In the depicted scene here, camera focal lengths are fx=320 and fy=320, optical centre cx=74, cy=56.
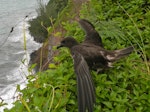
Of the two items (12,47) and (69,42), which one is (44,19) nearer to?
(12,47)

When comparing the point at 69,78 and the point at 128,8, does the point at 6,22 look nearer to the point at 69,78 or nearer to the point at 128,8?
the point at 128,8

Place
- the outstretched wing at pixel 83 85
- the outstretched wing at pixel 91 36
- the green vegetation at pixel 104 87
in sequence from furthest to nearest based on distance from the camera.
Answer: the outstretched wing at pixel 91 36 < the green vegetation at pixel 104 87 < the outstretched wing at pixel 83 85

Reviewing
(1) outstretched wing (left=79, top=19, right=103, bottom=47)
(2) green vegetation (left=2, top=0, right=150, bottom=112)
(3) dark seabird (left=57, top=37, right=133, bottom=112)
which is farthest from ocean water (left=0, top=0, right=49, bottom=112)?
(3) dark seabird (left=57, top=37, right=133, bottom=112)

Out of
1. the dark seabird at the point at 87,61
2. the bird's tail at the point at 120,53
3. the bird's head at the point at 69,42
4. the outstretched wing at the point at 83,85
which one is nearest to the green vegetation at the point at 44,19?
the bird's head at the point at 69,42

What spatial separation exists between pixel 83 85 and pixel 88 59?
1.96 feet

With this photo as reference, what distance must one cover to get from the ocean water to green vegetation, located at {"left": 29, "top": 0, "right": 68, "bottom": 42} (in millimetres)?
454

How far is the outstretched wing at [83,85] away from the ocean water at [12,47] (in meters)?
3.74

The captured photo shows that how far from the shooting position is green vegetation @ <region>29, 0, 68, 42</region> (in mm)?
13575

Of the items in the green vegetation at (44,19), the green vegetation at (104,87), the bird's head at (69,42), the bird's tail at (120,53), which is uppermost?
the green vegetation at (44,19)

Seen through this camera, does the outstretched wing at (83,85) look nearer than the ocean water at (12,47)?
Yes

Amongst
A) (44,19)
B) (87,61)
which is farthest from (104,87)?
(44,19)

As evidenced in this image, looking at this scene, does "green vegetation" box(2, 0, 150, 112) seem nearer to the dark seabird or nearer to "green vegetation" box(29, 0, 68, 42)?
the dark seabird

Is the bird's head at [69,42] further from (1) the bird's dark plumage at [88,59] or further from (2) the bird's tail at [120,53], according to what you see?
(2) the bird's tail at [120,53]

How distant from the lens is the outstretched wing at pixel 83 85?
113 inches
